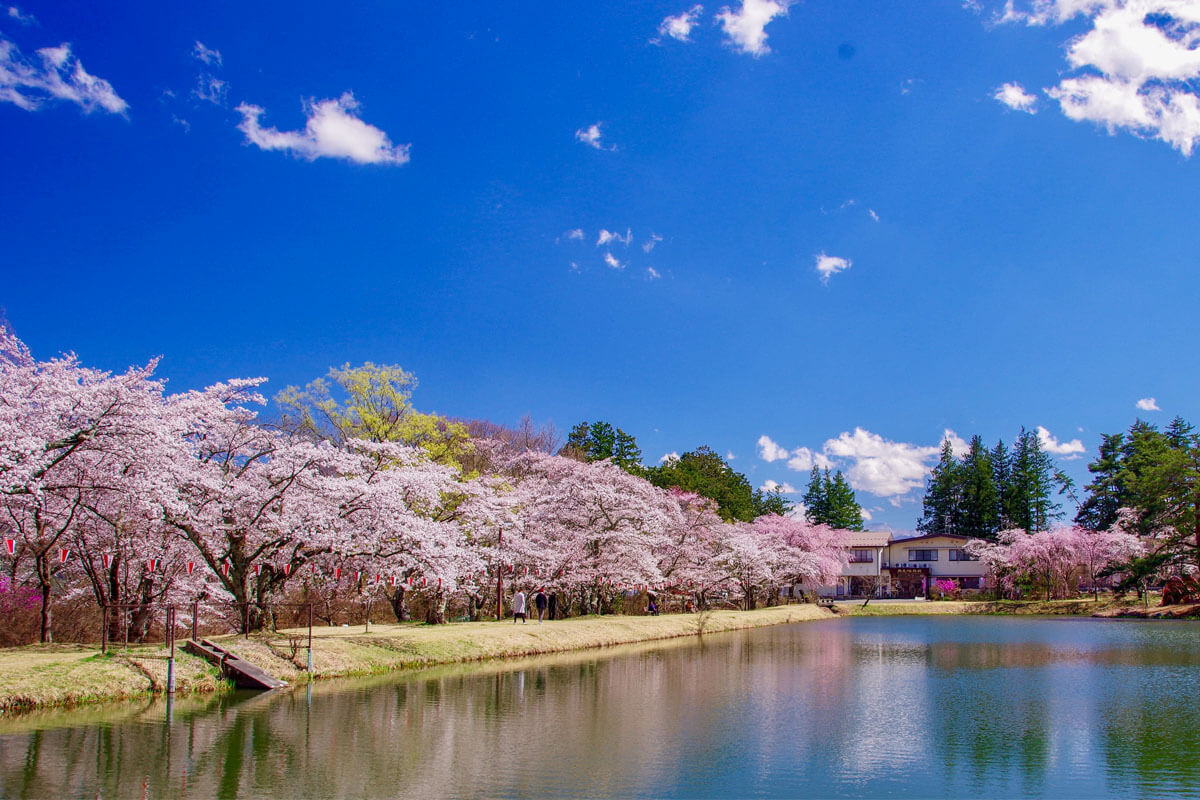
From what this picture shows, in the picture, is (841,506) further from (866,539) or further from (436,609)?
(436,609)

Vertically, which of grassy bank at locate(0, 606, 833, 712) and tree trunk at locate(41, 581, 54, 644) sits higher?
tree trunk at locate(41, 581, 54, 644)

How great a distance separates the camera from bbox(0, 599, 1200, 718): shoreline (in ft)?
55.3

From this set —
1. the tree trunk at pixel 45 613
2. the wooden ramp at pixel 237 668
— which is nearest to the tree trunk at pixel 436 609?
the wooden ramp at pixel 237 668

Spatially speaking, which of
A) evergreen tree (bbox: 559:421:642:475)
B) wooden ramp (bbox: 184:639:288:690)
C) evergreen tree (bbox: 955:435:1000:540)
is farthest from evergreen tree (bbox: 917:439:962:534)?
wooden ramp (bbox: 184:639:288:690)

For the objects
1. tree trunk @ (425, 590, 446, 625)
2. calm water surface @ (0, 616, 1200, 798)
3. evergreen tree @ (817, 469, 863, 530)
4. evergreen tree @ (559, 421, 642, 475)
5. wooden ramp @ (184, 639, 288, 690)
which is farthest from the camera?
evergreen tree @ (817, 469, 863, 530)

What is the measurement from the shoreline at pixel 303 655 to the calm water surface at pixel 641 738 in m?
1.08

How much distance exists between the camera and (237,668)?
1969cm

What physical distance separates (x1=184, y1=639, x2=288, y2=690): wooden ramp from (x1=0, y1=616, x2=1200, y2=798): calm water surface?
0.83m

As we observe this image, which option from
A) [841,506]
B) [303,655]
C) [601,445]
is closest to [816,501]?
[841,506]

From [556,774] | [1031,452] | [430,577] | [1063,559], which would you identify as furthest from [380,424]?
[1031,452]

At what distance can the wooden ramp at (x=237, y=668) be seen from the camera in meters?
19.5

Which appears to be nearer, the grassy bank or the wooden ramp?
the grassy bank

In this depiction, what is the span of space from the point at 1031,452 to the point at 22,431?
320ft

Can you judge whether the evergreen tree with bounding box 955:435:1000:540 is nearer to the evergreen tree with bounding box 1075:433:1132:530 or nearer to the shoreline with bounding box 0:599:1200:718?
the evergreen tree with bounding box 1075:433:1132:530
